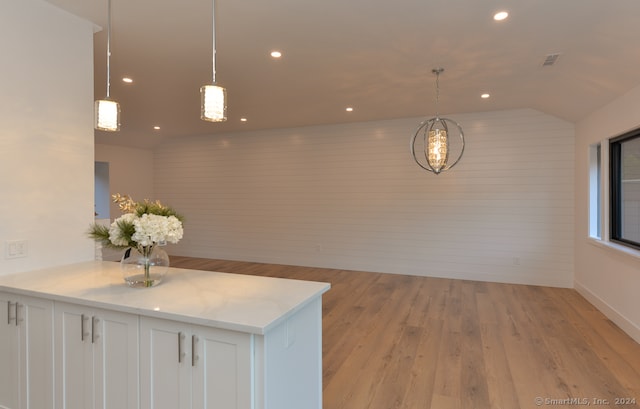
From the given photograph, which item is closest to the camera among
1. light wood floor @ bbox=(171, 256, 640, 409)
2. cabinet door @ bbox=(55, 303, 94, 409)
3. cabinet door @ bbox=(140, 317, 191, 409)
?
cabinet door @ bbox=(140, 317, 191, 409)

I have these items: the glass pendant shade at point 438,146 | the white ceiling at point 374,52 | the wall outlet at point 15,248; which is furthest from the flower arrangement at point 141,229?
the glass pendant shade at point 438,146

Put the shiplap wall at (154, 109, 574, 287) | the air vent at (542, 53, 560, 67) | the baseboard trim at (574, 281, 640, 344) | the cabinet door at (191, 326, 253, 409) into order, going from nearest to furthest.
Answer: the cabinet door at (191, 326, 253, 409), the air vent at (542, 53, 560, 67), the baseboard trim at (574, 281, 640, 344), the shiplap wall at (154, 109, 574, 287)

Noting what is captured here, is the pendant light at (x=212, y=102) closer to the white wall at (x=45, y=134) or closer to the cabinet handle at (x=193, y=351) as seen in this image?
the cabinet handle at (x=193, y=351)

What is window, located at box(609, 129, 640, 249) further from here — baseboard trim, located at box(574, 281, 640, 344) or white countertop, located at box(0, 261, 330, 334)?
white countertop, located at box(0, 261, 330, 334)

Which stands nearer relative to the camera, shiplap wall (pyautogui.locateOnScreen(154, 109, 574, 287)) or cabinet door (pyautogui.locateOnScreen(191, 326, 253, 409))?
cabinet door (pyautogui.locateOnScreen(191, 326, 253, 409))

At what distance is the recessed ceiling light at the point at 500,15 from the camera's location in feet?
8.56

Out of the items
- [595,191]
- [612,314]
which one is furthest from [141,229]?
[595,191]

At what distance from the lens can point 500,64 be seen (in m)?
3.62

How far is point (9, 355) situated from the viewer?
6.61 feet

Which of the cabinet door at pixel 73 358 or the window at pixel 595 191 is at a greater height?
the window at pixel 595 191

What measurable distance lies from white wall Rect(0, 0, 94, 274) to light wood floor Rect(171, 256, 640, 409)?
7.60ft

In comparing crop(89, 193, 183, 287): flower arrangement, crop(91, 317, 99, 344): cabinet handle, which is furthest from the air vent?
crop(91, 317, 99, 344): cabinet handle

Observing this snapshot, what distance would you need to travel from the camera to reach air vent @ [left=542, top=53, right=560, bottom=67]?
332 centimetres

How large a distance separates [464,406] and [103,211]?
774 centimetres
